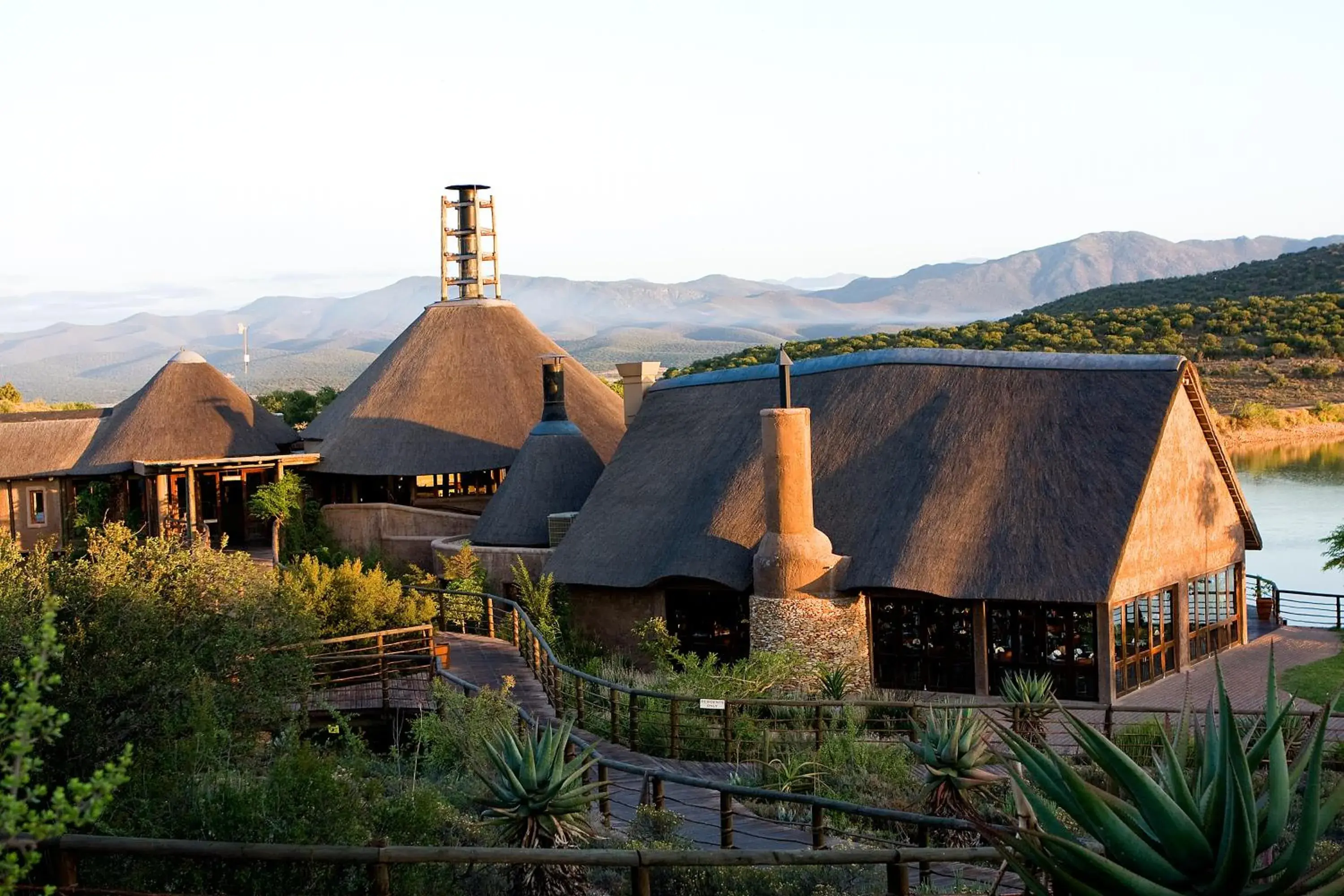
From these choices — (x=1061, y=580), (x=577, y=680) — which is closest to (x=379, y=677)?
(x=577, y=680)

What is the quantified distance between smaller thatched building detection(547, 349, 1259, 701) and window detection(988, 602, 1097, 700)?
3 centimetres

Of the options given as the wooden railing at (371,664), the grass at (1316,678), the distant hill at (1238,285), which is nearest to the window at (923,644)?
the grass at (1316,678)

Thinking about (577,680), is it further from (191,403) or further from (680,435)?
(191,403)

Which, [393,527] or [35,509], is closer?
[393,527]

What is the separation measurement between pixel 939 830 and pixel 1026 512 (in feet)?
30.1

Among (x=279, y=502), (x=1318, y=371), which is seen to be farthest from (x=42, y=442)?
(x=1318, y=371)

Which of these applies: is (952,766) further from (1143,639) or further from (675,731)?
(1143,639)

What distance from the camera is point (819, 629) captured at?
64.7ft

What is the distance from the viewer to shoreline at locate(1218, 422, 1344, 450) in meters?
51.2

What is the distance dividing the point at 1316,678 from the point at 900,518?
6101 millimetres

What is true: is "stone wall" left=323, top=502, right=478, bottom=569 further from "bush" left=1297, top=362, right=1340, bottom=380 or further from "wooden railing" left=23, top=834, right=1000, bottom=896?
"bush" left=1297, top=362, right=1340, bottom=380

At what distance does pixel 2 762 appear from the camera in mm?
5012

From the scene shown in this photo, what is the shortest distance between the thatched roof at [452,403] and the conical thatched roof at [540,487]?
370 centimetres

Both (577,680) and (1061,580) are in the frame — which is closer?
(577,680)
